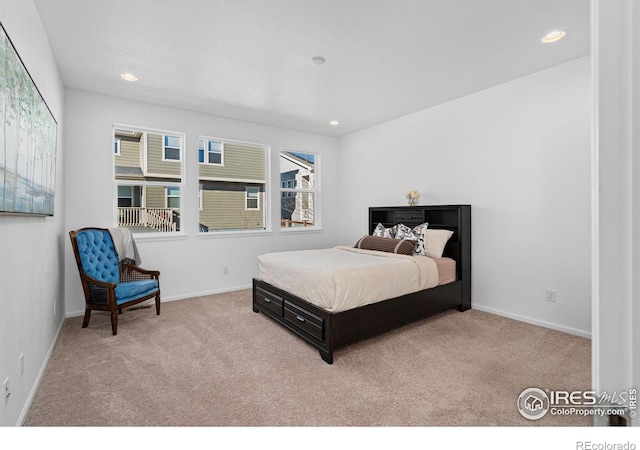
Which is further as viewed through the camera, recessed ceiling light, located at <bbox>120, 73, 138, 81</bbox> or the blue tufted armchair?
recessed ceiling light, located at <bbox>120, 73, 138, 81</bbox>

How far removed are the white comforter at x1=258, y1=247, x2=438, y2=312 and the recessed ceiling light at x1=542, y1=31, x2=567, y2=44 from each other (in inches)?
90.4

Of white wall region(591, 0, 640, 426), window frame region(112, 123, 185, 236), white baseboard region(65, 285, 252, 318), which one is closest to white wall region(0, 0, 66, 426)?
white baseboard region(65, 285, 252, 318)

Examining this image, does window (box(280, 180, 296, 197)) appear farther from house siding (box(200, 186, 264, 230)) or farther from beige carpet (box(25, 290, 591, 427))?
beige carpet (box(25, 290, 591, 427))

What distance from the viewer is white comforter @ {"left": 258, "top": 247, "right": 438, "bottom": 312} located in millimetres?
2674

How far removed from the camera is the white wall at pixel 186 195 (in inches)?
146

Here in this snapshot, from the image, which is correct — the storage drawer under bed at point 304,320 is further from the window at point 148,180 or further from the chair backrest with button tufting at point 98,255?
the window at point 148,180

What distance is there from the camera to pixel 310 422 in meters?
1.80

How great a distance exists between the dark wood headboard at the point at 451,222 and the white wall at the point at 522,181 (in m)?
0.14

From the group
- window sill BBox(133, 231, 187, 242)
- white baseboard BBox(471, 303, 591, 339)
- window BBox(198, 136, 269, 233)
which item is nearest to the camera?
white baseboard BBox(471, 303, 591, 339)

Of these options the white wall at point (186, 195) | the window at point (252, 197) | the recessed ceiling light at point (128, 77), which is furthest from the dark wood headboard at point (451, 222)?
the recessed ceiling light at point (128, 77)

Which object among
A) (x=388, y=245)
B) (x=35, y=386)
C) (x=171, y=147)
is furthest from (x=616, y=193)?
(x=171, y=147)

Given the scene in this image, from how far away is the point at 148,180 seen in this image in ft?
14.0

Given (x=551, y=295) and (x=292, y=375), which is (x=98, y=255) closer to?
(x=292, y=375)
